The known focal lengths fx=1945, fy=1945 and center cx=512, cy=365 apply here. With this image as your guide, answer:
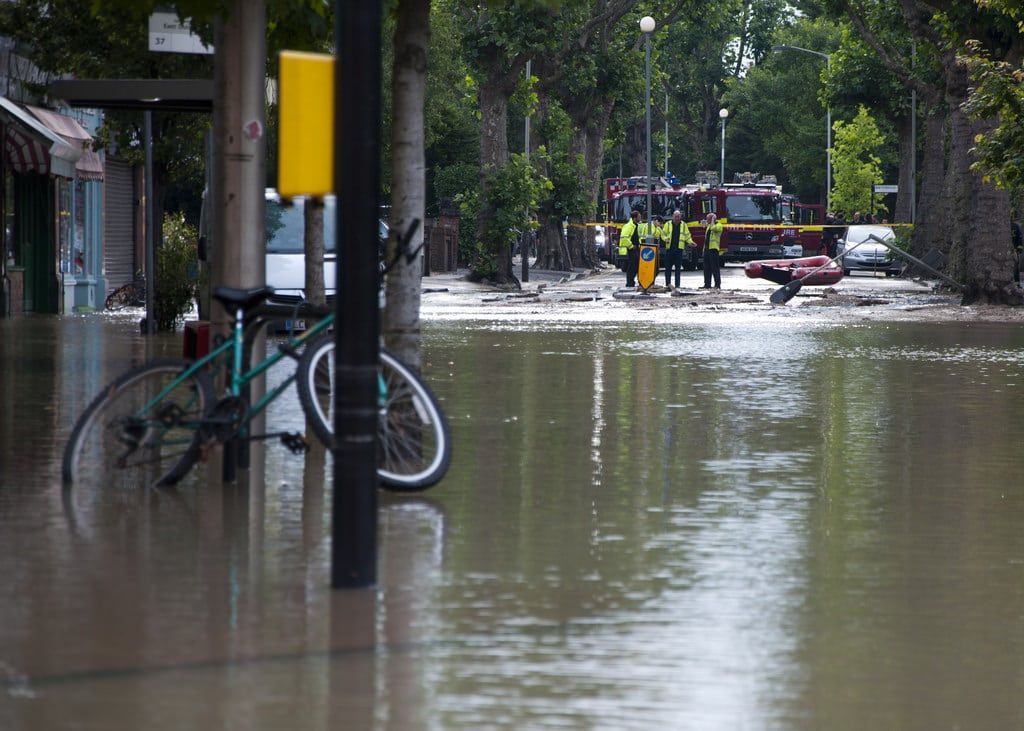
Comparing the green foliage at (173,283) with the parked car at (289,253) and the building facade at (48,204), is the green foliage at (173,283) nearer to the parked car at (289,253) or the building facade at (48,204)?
the parked car at (289,253)

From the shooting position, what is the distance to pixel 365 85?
681 cm

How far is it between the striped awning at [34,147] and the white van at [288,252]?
3.25 m

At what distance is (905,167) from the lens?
6556 centimetres

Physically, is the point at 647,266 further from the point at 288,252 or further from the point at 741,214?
the point at 741,214

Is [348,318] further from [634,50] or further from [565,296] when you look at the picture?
[634,50]

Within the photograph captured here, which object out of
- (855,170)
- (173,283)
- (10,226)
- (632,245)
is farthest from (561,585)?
(855,170)

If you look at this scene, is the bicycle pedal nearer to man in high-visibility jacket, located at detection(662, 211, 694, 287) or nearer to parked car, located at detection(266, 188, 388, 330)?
parked car, located at detection(266, 188, 388, 330)

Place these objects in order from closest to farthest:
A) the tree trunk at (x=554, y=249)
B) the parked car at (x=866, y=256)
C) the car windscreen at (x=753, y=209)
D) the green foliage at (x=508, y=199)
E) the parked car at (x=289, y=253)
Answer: the parked car at (x=289, y=253)
the green foliage at (x=508, y=199)
the tree trunk at (x=554, y=249)
the parked car at (x=866, y=256)
the car windscreen at (x=753, y=209)

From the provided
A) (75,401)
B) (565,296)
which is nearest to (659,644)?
(75,401)

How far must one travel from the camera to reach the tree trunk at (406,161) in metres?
11.1

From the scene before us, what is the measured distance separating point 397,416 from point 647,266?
3085cm

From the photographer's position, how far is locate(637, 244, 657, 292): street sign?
130 feet

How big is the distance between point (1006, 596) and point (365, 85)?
300cm

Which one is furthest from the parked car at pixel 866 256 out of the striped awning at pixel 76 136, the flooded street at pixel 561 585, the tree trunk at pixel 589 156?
the flooded street at pixel 561 585
